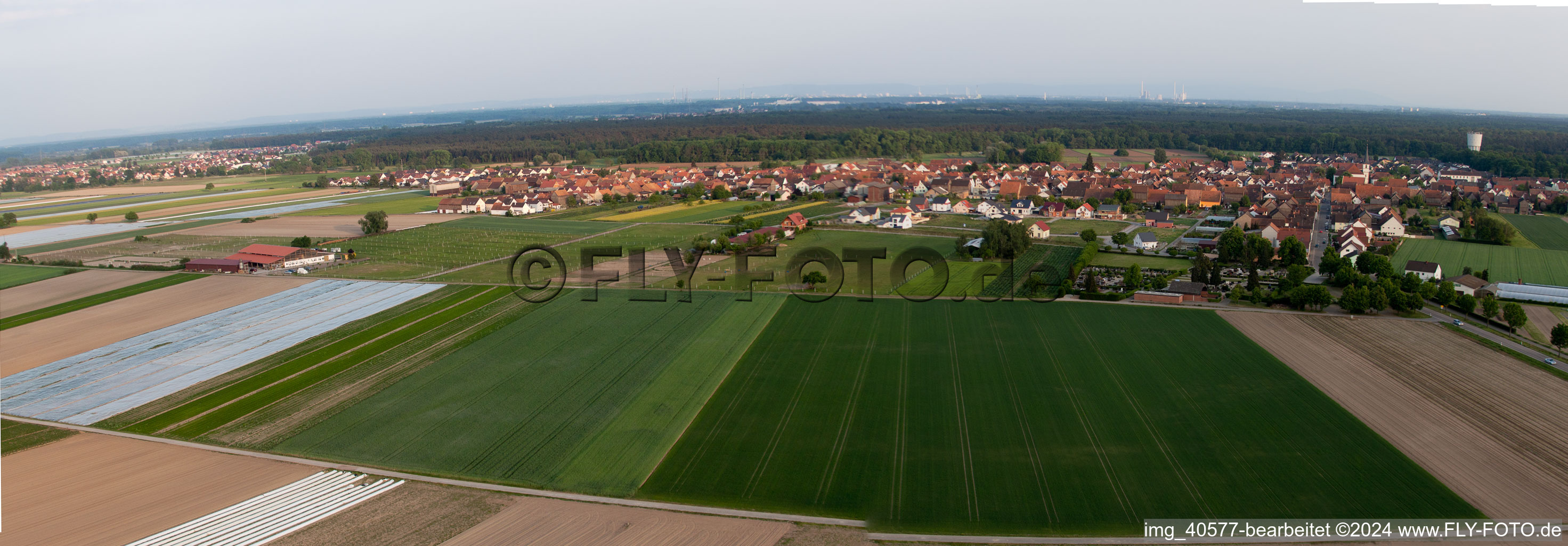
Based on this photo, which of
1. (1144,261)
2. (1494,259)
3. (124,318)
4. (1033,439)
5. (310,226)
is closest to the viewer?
(1033,439)

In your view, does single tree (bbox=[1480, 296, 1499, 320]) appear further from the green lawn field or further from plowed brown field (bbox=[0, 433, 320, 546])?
plowed brown field (bbox=[0, 433, 320, 546])

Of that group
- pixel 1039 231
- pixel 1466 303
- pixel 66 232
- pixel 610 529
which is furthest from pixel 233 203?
pixel 1466 303

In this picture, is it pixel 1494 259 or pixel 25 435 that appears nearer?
pixel 25 435

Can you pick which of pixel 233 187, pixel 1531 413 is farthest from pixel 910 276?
pixel 233 187

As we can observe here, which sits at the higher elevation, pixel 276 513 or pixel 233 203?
pixel 233 203

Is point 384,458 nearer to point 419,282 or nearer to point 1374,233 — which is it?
point 419,282

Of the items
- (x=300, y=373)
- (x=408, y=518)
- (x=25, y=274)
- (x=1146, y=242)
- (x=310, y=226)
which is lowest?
(x=408, y=518)

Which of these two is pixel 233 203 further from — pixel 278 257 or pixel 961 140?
pixel 961 140
